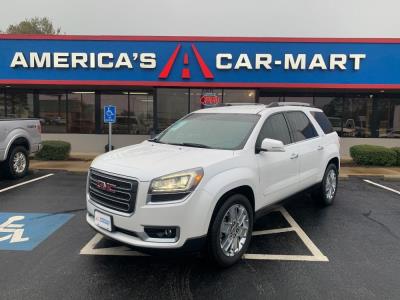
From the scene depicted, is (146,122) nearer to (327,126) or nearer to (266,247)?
(327,126)

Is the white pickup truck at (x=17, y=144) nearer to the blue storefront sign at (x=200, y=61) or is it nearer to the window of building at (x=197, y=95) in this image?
the blue storefront sign at (x=200, y=61)

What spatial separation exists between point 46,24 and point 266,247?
5986 centimetres

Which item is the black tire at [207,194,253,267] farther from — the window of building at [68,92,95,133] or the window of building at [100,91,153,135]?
the window of building at [68,92,95,133]

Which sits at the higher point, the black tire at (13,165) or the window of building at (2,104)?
the window of building at (2,104)

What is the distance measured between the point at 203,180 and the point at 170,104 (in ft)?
36.7

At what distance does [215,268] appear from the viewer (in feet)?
13.1

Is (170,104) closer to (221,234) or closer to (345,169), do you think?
(345,169)

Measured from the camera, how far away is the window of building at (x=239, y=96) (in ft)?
46.6

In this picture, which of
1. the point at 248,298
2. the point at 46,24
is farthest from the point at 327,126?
the point at 46,24

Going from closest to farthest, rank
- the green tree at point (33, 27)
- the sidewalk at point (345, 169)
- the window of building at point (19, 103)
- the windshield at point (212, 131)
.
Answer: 1. the windshield at point (212, 131)
2. the sidewalk at point (345, 169)
3. the window of building at point (19, 103)
4. the green tree at point (33, 27)

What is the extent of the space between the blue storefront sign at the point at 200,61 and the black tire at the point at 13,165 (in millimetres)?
5049

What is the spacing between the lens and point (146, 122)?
16.2 meters

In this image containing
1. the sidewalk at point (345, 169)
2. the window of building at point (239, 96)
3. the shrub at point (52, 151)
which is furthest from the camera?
the window of building at point (239, 96)

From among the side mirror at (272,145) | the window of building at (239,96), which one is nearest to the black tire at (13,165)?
the side mirror at (272,145)
